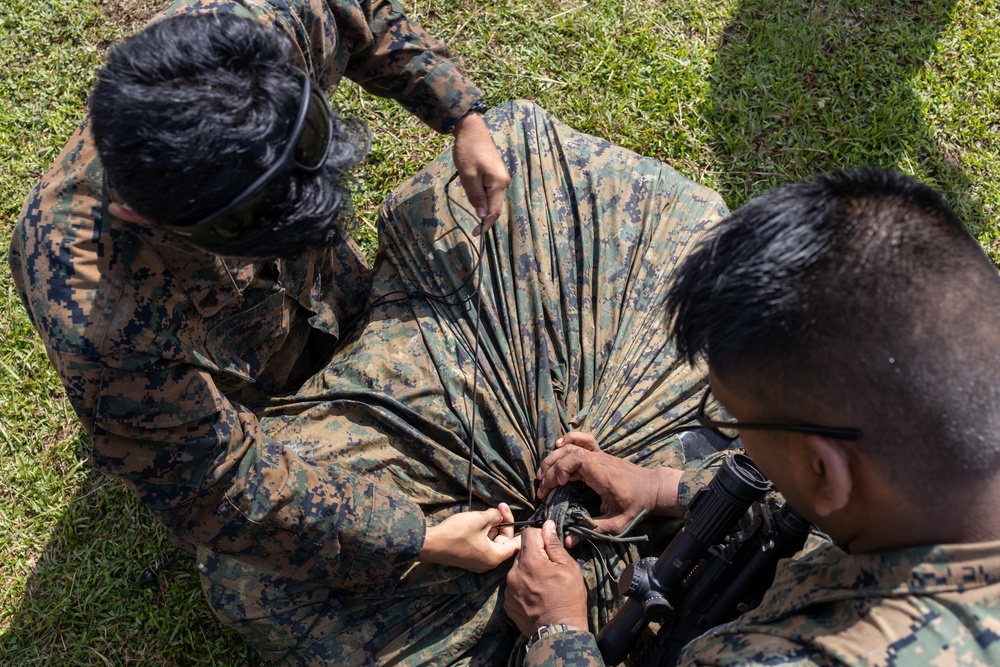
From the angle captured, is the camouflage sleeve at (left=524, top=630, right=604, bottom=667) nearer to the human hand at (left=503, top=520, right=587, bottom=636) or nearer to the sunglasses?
the human hand at (left=503, top=520, right=587, bottom=636)

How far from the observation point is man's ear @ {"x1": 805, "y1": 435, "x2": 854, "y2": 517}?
1.53m

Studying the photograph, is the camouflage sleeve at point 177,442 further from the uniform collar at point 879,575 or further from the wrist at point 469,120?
Answer: the wrist at point 469,120

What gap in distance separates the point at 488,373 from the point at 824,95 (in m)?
2.33

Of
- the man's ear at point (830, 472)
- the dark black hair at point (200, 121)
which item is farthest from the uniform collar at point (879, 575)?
the dark black hair at point (200, 121)

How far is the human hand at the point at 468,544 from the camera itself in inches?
98.0

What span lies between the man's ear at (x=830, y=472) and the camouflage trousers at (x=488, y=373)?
1099 mm

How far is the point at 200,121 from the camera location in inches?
66.4

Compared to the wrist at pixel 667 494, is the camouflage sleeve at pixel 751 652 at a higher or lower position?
higher

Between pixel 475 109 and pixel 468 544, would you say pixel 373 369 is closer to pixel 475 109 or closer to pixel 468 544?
pixel 468 544

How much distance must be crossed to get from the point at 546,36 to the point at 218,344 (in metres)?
2.54

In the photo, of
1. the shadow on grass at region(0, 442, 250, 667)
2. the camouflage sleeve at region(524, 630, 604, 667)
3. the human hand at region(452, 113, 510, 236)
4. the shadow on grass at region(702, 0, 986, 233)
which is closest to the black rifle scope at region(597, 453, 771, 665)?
the camouflage sleeve at region(524, 630, 604, 667)

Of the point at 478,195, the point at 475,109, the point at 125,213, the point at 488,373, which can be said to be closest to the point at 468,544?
the point at 488,373

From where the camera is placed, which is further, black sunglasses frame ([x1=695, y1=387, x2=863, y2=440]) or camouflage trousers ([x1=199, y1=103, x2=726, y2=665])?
camouflage trousers ([x1=199, y1=103, x2=726, y2=665])

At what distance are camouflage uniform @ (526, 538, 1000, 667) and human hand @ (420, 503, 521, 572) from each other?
895 millimetres
